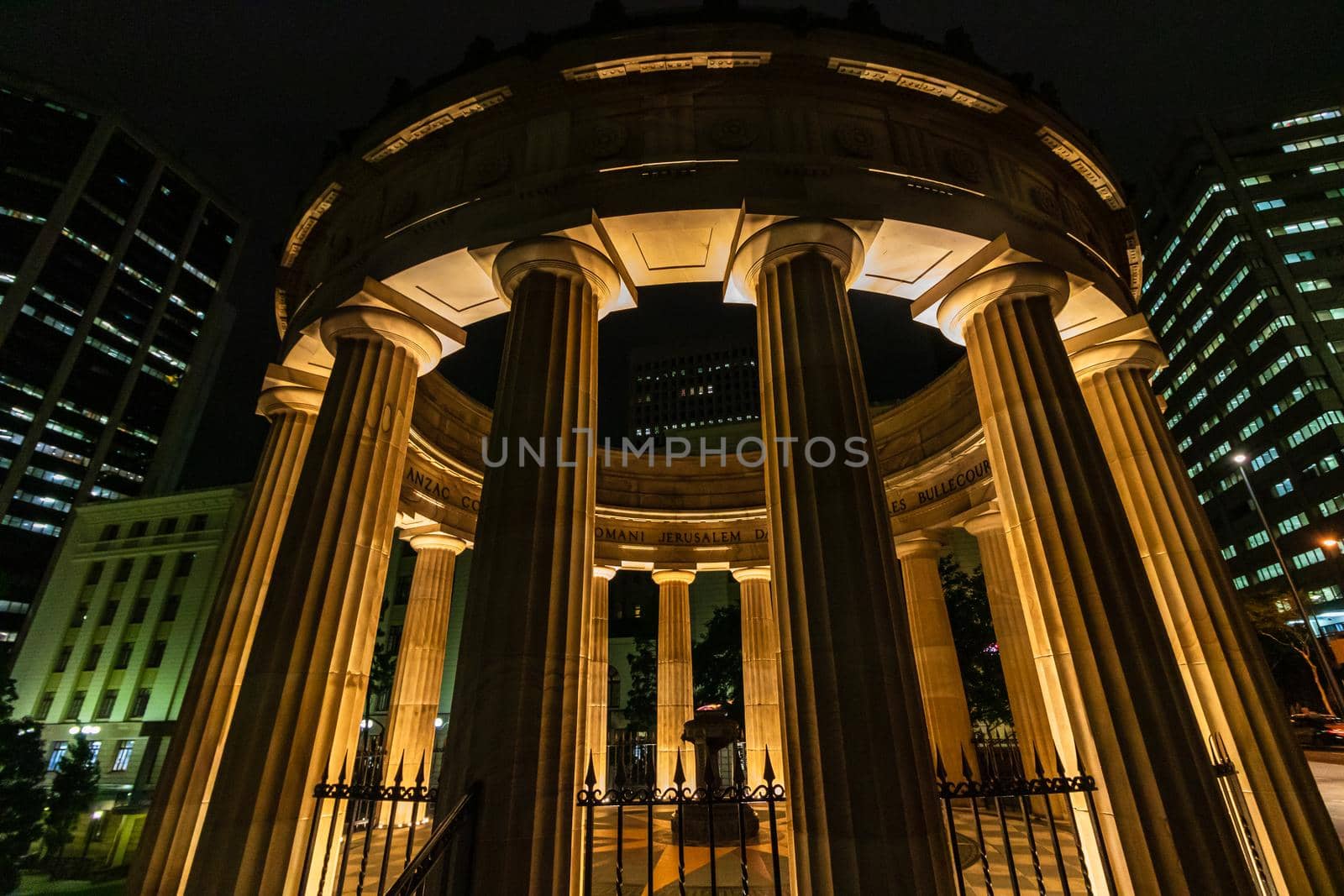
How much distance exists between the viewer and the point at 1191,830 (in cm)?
905

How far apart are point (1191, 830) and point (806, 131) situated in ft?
46.6

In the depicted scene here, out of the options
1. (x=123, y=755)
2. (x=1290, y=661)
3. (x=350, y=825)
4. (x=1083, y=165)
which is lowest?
(x=123, y=755)

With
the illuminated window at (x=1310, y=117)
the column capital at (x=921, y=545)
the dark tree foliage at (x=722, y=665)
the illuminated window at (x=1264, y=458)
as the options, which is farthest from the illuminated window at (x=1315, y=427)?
the column capital at (x=921, y=545)

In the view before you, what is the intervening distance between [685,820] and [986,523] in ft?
52.2

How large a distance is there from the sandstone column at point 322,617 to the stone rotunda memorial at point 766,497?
0.06m

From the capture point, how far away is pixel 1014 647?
2230cm

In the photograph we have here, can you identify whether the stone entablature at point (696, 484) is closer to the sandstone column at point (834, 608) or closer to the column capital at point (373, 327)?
the column capital at point (373, 327)

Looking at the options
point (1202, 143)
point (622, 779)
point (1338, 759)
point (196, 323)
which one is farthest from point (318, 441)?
point (1202, 143)

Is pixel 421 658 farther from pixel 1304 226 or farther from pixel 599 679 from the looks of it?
pixel 1304 226

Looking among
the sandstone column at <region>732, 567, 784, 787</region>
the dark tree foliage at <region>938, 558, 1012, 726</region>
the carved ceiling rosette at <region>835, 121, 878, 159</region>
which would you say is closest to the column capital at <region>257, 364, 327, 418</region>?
the carved ceiling rosette at <region>835, 121, 878, 159</region>

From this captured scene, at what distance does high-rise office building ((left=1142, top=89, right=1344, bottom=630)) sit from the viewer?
85188mm

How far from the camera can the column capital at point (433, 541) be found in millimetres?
25375

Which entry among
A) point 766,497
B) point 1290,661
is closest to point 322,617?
point 766,497

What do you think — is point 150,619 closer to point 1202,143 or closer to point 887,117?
point 887,117
